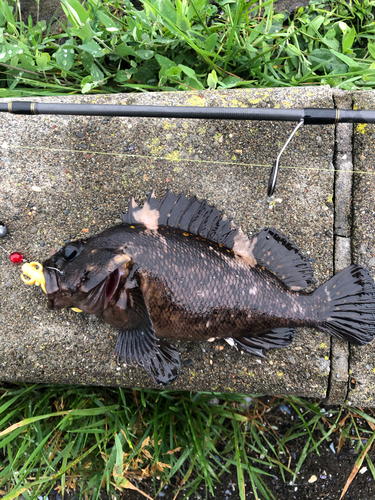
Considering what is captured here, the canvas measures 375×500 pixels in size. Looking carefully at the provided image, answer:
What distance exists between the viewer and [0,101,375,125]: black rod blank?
1.92m

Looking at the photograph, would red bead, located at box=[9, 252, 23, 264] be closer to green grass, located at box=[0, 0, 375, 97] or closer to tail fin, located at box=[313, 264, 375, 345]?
green grass, located at box=[0, 0, 375, 97]

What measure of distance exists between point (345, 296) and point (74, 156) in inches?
73.9

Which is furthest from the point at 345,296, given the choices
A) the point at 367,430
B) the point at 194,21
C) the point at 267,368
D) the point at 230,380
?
the point at 194,21

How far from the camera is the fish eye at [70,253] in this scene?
1861mm

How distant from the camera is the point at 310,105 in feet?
7.52

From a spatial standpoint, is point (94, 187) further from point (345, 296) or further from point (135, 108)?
point (345, 296)

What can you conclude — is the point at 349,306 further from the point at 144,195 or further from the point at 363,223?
the point at 144,195

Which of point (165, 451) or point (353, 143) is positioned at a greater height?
point (353, 143)

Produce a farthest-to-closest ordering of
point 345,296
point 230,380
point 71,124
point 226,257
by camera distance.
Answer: point 71,124 < point 230,380 < point 345,296 < point 226,257

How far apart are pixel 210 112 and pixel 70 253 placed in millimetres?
1049

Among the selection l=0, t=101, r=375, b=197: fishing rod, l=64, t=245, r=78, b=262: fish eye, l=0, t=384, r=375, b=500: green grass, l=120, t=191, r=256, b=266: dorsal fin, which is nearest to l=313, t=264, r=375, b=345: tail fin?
l=120, t=191, r=256, b=266: dorsal fin

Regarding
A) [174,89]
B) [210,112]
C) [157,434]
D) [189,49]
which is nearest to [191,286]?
[210,112]

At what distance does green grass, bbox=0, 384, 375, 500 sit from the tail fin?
72 cm

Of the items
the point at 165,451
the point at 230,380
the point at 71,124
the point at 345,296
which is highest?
the point at 71,124
